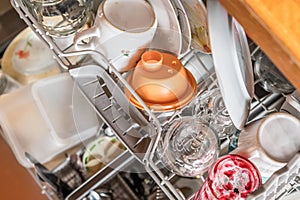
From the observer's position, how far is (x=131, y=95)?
33.2 inches

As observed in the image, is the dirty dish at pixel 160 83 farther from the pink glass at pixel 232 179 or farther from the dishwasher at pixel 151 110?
the pink glass at pixel 232 179

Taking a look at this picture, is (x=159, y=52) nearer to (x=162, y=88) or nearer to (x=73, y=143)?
(x=162, y=88)

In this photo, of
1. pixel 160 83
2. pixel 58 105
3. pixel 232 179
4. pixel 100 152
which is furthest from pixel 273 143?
pixel 58 105

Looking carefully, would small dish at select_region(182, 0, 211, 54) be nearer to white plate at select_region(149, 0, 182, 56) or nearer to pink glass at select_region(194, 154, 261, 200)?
white plate at select_region(149, 0, 182, 56)

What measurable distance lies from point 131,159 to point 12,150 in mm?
408

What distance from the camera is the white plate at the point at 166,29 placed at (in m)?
0.87

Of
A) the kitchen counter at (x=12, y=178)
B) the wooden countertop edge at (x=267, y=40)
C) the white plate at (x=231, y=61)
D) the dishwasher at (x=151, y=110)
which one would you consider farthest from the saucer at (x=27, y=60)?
the wooden countertop edge at (x=267, y=40)

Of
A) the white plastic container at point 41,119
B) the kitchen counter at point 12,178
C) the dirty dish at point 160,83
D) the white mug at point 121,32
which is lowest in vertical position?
the kitchen counter at point 12,178

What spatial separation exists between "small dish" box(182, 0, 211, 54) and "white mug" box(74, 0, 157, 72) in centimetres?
6

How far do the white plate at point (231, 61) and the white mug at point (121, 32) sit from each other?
0.48ft

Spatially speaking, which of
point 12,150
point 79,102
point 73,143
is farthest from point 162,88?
point 12,150

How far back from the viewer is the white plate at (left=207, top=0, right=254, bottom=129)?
73 centimetres

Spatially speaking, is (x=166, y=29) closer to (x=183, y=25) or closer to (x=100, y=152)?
(x=183, y=25)

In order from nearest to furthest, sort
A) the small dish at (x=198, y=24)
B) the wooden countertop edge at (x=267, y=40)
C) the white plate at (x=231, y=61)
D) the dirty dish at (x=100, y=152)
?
1. the wooden countertop edge at (x=267, y=40)
2. the white plate at (x=231, y=61)
3. the small dish at (x=198, y=24)
4. the dirty dish at (x=100, y=152)
